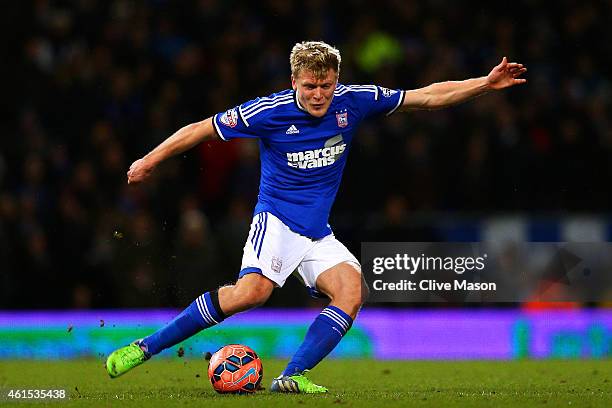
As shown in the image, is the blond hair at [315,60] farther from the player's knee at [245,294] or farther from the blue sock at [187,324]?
the blue sock at [187,324]

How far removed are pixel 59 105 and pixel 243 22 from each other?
2.72m

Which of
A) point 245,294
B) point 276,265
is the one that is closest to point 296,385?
point 245,294

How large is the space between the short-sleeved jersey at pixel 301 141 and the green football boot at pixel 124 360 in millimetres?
1132

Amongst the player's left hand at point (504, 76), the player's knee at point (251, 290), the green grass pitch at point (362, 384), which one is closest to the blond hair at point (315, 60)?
the player's left hand at point (504, 76)

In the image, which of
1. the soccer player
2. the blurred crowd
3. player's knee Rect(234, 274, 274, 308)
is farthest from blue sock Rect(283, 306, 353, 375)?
the blurred crowd

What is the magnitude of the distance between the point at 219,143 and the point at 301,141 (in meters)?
5.33

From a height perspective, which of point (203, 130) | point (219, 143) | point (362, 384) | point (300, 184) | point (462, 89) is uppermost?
point (219, 143)

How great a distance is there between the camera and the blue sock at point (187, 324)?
7.40 m

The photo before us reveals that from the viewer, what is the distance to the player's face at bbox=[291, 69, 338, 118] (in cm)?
724

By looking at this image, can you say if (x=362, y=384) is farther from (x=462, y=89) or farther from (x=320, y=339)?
(x=462, y=89)

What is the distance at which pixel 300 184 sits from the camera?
759cm

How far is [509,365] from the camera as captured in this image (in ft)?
33.6

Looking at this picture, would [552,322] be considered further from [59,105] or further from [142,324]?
[59,105]

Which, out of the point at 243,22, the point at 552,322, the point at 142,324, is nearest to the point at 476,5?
the point at 243,22
